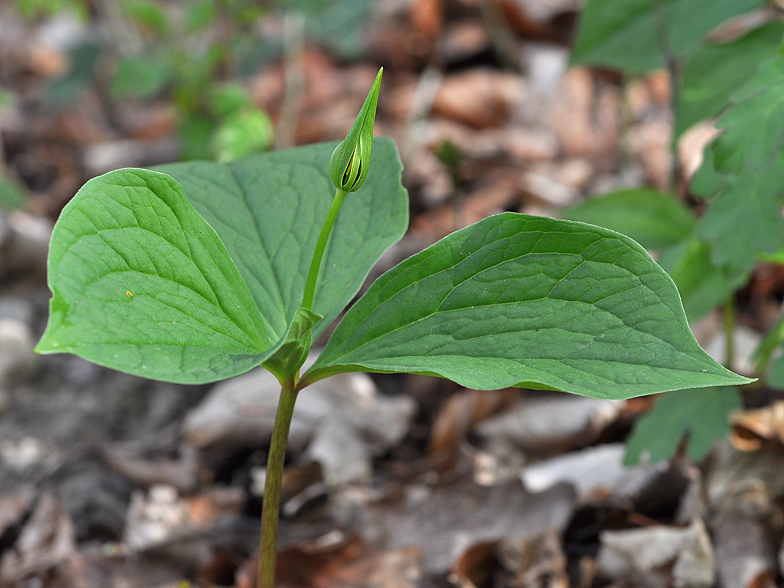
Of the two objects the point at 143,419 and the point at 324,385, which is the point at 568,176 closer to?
the point at 324,385

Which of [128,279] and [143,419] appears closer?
[128,279]

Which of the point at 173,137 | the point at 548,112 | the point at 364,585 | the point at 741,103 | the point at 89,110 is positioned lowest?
the point at 364,585

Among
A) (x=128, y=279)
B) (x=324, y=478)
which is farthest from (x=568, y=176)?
(x=128, y=279)

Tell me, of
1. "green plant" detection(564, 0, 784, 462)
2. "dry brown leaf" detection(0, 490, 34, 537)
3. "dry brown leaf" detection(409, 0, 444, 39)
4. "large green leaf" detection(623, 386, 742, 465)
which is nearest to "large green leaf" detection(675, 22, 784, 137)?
"green plant" detection(564, 0, 784, 462)

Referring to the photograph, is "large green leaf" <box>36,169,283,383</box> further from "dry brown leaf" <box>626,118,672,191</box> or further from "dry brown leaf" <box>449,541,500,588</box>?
"dry brown leaf" <box>626,118,672,191</box>

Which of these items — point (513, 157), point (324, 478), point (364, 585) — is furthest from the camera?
point (513, 157)

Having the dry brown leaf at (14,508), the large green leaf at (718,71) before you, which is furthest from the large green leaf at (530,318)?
the dry brown leaf at (14,508)
